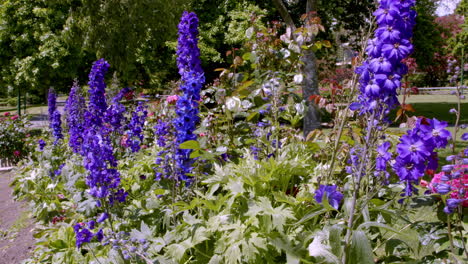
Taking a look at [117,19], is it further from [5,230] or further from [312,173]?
[312,173]

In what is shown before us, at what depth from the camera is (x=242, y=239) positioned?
6.56ft

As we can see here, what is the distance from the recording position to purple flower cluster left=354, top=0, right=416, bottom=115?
5.44 ft

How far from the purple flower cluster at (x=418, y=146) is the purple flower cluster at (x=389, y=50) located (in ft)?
0.58

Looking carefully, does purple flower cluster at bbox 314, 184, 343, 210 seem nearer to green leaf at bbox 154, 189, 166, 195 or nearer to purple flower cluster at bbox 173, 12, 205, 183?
purple flower cluster at bbox 173, 12, 205, 183

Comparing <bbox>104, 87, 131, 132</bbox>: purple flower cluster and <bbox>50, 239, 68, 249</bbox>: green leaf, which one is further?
<bbox>104, 87, 131, 132</bbox>: purple flower cluster

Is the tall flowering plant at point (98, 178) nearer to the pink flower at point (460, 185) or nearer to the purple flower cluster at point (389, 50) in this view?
the purple flower cluster at point (389, 50)

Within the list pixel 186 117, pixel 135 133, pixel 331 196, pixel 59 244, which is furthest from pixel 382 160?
pixel 135 133

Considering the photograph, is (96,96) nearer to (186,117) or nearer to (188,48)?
(188,48)

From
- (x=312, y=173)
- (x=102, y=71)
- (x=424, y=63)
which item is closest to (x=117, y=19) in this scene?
(x=102, y=71)

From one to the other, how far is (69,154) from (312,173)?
3.93 m

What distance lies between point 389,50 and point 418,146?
0.44 metres

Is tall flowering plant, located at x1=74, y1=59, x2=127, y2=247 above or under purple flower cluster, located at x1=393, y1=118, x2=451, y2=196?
under

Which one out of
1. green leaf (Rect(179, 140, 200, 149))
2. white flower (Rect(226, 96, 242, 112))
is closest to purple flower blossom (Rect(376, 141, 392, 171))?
green leaf (Rect(179, 140, 200, 149))

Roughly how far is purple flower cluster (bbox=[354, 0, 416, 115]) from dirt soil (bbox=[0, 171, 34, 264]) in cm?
340
